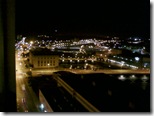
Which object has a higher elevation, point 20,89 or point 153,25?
point 153,25

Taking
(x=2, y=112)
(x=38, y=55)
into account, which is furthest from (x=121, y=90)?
(x=38, y=55)

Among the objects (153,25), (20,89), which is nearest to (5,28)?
(153,25)

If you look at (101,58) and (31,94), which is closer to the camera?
(31,94)

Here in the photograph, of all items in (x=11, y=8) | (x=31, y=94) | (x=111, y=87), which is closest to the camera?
(x=11, y=8)

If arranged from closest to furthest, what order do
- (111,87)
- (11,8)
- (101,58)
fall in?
(11,8)
(111,87)
(101,58)

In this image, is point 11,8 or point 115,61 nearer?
point 11,8

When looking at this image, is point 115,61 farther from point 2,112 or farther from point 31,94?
point 2,112

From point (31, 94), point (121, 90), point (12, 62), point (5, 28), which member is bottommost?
point (31, 94)

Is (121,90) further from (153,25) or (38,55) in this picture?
(38,55)

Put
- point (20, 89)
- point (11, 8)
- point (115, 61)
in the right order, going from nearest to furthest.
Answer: point (11, 8) < point (20, 89) < point (115, 61)
